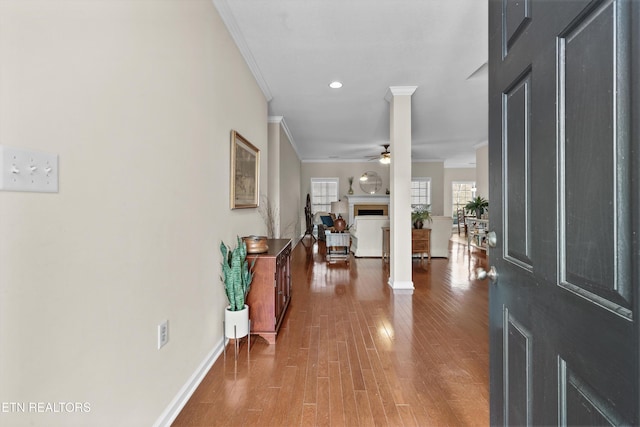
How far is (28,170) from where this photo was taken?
34.3 inches

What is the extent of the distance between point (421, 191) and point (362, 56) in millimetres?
8187

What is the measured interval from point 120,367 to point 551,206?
1.65 m

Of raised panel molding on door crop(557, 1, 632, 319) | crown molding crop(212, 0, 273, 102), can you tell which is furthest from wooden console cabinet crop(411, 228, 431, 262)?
raised panel molding on door crop(557, 1, 632, 319)

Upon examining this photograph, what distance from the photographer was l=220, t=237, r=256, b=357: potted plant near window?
2.19 m

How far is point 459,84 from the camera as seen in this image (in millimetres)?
3932

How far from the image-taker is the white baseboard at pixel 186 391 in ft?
5.08

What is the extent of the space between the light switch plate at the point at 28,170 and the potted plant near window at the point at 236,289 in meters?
1.32

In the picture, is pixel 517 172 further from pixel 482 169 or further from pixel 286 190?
pixel 482 169

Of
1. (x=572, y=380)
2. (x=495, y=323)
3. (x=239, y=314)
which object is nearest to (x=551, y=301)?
(x=572, y=380)

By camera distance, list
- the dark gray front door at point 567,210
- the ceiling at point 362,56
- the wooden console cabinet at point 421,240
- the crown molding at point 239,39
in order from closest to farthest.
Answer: the dark gray front door at point 567,210 < the crown molding at point 239,39 < the ceiling at point 362,56 < the wooden console cabinet at point 421,240

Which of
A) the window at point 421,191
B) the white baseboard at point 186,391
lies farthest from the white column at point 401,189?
the window at point 421,191

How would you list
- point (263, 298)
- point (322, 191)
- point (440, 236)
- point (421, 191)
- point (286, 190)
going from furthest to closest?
point (421, 191) < point (322, 191) < point (286, 190) < point (440, 236) < point (263, 298)

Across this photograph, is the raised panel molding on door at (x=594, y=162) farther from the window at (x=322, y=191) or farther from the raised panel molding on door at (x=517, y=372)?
the window at (x=322, y=191)

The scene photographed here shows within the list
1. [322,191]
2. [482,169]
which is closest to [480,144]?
[482,169]
